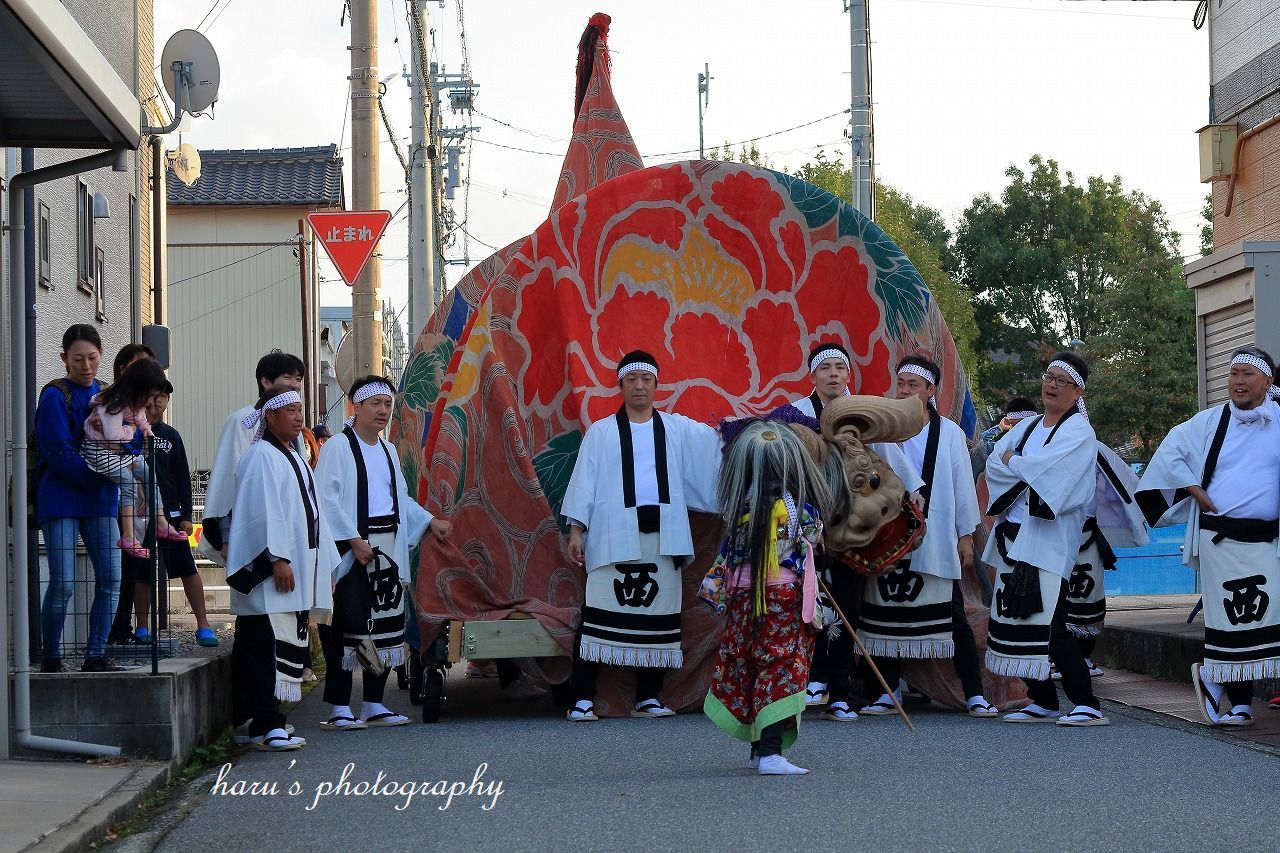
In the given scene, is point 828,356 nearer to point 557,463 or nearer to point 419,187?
point 557,463

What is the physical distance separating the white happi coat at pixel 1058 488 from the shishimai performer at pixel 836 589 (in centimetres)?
61

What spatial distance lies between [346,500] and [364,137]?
228 inches

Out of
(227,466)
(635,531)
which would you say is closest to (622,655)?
(635,531)

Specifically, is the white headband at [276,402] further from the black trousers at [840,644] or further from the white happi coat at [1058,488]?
the white happi coat at [1058,488]

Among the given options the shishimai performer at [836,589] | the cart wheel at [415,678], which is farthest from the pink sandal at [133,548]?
the shishimai performer at [836,589]

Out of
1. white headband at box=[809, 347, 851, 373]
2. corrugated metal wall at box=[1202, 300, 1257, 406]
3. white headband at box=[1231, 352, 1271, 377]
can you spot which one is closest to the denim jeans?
white headband at box=[809, 347, 851, 373]

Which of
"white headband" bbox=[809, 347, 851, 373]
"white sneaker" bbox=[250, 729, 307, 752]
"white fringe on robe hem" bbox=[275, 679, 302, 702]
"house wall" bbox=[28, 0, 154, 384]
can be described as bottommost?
"white sneaker" bbox=[250, 729, 307, 752]

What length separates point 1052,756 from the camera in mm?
6996

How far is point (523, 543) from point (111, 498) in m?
2.56

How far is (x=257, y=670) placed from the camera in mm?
7527

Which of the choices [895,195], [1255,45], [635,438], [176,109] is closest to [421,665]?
[635,438]

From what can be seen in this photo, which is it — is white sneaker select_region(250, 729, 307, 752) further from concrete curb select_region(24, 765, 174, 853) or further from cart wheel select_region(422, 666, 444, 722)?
cart wheel select_region(422, 666, 444, 722)

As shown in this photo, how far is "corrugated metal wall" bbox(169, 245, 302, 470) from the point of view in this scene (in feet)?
105

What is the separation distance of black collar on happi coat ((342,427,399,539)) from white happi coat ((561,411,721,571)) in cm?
94
